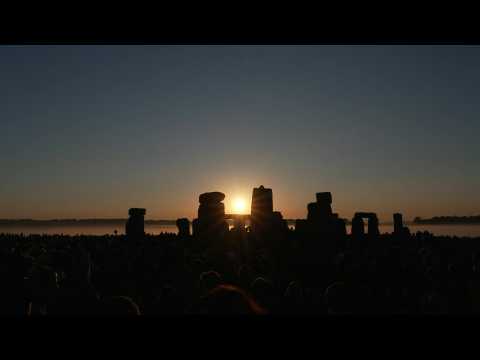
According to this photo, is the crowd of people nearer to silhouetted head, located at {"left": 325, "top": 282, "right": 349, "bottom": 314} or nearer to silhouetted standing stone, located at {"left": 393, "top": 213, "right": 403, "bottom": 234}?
silhouetted head, located at {"left": 325, "top": 282, "right": 349, "bottom": 314}

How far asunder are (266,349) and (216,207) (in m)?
30.5

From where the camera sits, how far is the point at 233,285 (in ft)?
41.9

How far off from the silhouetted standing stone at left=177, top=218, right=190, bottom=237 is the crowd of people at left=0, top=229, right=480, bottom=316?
10760 mm

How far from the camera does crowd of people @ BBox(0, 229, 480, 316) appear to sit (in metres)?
6.92

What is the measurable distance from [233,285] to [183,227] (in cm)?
2857

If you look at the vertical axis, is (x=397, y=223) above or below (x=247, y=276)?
above

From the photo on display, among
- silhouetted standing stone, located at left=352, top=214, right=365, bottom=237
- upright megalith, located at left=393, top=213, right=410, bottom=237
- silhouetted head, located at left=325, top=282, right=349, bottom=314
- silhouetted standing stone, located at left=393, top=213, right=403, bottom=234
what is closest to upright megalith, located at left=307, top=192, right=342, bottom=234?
silhouetted standing stone, located at left=352, top=214, right=365, bottom=237

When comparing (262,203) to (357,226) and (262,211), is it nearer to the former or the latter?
(262,211)

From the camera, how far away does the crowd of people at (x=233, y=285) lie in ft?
22.7

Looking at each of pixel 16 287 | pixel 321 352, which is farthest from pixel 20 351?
pixel 16 287

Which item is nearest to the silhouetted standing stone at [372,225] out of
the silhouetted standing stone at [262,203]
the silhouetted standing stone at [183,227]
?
the silhouetted standing stone at [262,203]

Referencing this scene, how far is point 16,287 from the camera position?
8078mm

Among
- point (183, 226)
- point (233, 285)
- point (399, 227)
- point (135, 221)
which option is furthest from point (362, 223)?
point (233, 285)
